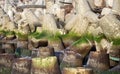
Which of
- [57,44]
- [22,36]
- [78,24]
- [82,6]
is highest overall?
[82,6]

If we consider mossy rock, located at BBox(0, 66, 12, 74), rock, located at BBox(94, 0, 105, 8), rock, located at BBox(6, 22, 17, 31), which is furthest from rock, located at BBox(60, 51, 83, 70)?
rock, located at BBox(6, 22, 17, 31)

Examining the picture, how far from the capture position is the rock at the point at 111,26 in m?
12.2

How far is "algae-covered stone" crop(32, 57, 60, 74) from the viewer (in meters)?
8.77

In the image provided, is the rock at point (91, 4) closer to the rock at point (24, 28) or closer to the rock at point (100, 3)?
the rock at point (100, 3)

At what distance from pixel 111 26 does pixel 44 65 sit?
170 inches

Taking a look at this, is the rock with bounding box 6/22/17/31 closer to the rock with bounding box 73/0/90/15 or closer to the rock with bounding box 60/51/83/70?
the rock with bounding box 73/0/90/15

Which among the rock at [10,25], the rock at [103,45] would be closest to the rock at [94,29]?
the rock at [103,45]

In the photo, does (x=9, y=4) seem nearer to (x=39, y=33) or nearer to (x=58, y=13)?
(x=58, y=13)

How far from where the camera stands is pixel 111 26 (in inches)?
484

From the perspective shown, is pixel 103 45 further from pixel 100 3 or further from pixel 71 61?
pixel 100 3

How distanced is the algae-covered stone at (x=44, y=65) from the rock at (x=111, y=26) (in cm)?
397

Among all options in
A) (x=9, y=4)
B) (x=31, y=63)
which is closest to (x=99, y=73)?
(x=31, y=63)

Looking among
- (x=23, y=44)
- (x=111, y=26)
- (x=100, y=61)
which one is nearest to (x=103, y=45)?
(x=111, y=26)

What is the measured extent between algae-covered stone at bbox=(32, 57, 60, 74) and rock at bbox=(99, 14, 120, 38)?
397cm
